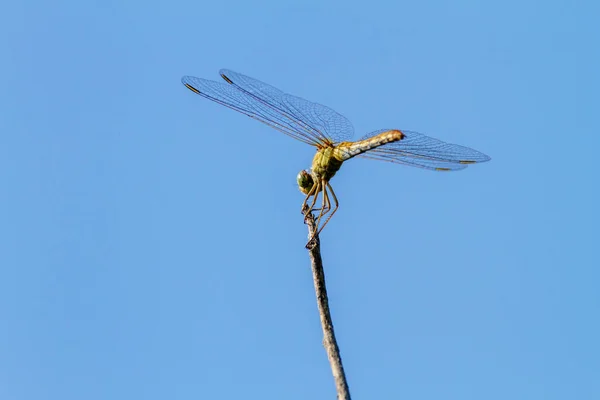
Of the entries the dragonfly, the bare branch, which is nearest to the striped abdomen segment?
the dragonfly

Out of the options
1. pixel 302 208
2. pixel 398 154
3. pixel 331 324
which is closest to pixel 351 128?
pixel 398 154

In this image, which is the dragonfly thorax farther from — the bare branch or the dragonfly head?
the bare branch

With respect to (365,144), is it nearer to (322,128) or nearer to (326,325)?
(322,128)

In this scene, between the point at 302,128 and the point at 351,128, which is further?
the point at 351,128

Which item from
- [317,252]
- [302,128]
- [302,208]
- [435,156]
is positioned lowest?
[317,252]

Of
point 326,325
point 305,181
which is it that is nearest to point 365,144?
point 305,181

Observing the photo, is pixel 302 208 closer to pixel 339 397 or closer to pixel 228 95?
pixel 228 95
